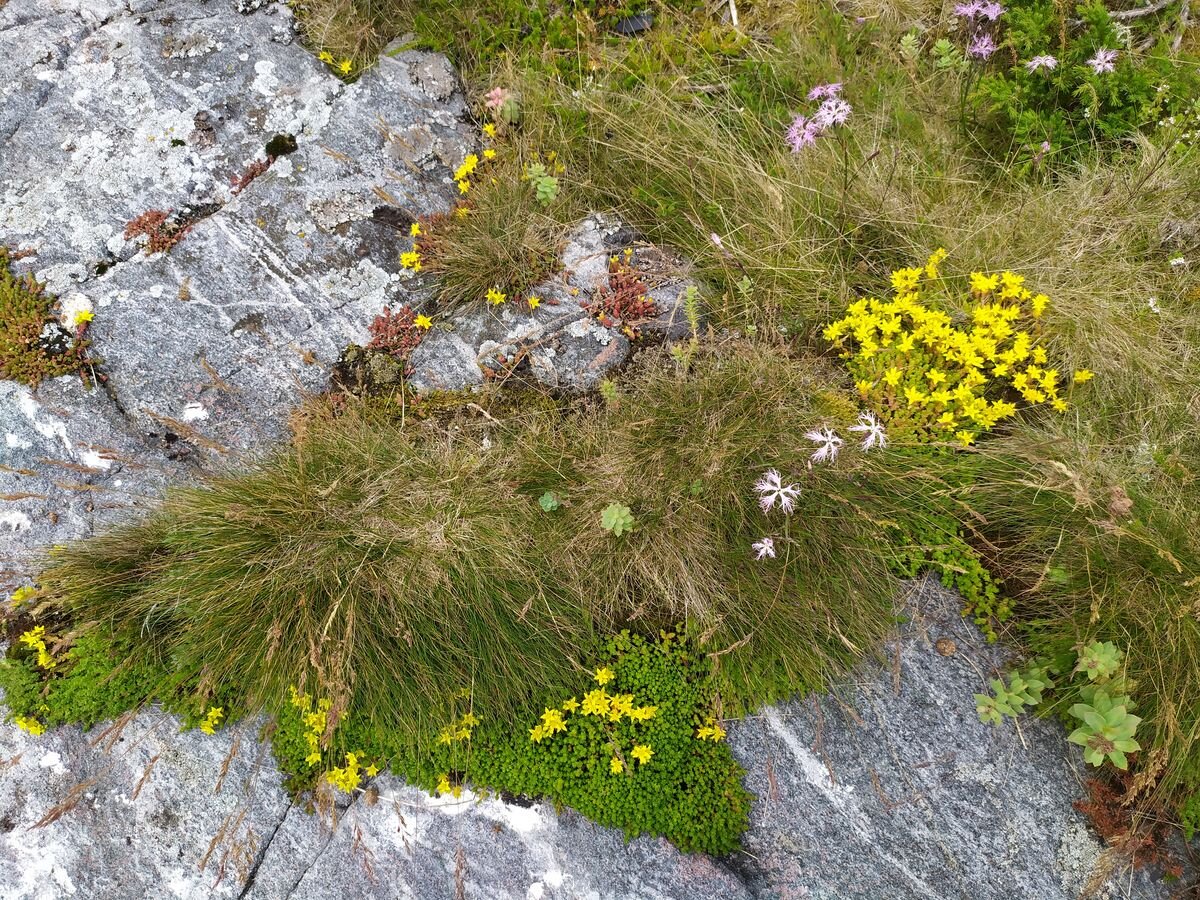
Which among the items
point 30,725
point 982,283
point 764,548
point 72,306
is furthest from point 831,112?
point 30,725

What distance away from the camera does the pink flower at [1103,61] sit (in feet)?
13.5

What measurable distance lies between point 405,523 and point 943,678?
2.94m

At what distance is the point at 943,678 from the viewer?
355 cm

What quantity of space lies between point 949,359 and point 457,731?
323cm

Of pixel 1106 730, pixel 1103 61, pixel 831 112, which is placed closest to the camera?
pixel 1106 730

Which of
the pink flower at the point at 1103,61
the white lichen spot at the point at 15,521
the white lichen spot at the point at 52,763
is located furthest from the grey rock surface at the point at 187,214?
the pink flower at the point at 1103,61

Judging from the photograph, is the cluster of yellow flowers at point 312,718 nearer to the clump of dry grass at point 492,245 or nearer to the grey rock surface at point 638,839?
the grey rock surface at point 638,839

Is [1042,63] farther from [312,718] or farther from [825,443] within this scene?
[312,718]

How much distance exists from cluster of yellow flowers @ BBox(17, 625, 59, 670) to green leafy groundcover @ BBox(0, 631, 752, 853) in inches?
1.8

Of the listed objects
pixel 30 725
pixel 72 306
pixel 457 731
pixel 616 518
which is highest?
pixel 616 518

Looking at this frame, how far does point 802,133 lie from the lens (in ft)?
14.1

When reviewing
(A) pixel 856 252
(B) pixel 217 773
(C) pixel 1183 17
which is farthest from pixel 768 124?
(B) pixel 217 773

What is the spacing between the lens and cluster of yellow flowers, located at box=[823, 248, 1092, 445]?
361 centimetres

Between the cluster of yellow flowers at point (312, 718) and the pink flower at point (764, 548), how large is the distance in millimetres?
2255
